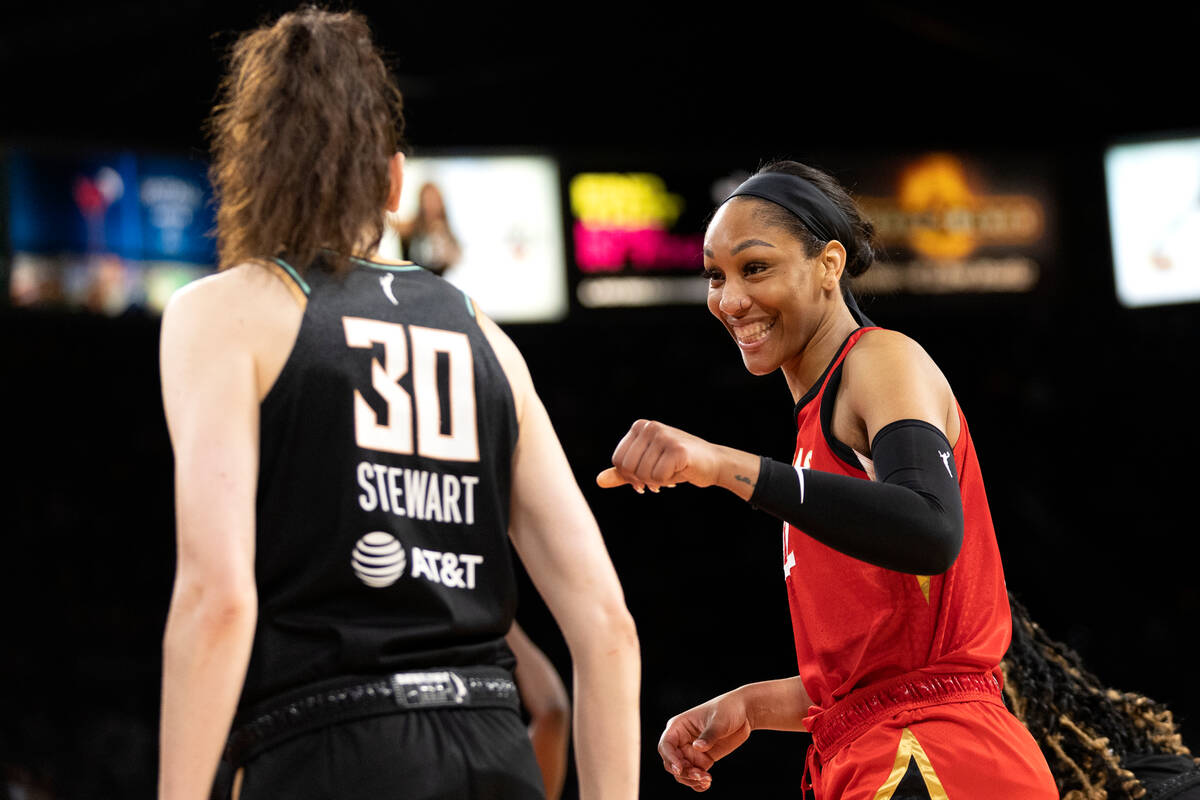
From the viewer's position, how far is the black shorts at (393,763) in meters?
→ 1.71

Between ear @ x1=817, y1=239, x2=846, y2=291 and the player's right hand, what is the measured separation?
0.83 m

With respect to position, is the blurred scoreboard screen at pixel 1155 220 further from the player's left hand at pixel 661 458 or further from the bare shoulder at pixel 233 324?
the bare shoulder at pixel 233 324

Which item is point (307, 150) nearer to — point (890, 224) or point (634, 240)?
point (634, 240)

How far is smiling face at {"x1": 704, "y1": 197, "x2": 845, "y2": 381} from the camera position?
2584mm

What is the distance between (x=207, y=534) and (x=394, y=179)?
67 centimetres

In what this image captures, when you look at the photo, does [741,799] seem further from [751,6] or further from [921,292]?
[751,6]

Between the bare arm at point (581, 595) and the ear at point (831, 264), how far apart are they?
82 centimetres

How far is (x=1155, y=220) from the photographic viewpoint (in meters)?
9.66

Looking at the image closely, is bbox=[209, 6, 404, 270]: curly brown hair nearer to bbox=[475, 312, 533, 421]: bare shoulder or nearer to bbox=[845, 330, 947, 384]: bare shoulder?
bbox=[475, 312, 533, 421]: bare shoulder

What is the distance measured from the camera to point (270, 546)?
177 centimetres

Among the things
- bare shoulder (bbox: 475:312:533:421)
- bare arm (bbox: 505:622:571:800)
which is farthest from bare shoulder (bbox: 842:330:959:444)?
bare arm (bbox: 505:622:571:800)

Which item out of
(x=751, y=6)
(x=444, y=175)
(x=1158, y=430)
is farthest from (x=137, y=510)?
(x=1158, y=430)

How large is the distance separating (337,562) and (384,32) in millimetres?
8401

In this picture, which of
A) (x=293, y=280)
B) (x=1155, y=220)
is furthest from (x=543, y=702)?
(x=1155, y=220)
